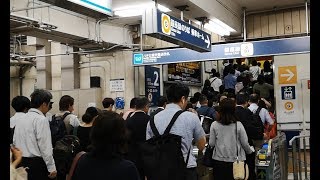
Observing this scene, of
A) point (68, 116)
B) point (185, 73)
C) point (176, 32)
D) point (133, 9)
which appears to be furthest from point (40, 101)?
point (185, 73)

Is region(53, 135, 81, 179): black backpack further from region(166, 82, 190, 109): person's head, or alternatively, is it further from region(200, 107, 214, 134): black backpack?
region(200, 107, 214, 134): black backpack

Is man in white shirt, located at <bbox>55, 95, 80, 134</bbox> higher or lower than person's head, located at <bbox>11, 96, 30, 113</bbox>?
lower

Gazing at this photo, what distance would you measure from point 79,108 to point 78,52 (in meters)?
1.39

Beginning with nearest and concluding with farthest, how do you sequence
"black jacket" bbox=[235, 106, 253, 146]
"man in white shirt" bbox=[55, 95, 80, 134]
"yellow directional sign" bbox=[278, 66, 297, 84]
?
"black jacket" bbox=[235, 106, 253, 146] → "man in white shirt" bbox=[55, 95, 80, 134] → "yellow directional sign" bbox=[278, 66, 297, 84]

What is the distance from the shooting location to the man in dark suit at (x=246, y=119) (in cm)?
521

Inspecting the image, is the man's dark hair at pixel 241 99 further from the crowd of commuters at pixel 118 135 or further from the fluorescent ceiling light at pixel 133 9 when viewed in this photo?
the fluorescent ceiling light at pixel 133 9

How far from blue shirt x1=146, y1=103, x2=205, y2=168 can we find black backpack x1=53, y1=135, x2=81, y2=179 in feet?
4.22

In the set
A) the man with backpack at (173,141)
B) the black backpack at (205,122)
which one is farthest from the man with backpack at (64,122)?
the black backpack at (205,122)

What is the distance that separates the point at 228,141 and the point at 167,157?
1190 mm

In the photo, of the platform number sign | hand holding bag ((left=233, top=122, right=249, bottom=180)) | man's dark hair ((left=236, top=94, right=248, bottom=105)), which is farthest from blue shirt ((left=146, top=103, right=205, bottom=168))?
the platform number sign

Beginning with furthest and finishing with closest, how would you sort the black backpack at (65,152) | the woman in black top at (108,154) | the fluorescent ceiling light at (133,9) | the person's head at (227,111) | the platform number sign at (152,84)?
the platform number sign at (152,84) < the fluorescent ceiling light at (133,9) < the black backpack at (65,152) < the person's head at (227,111) < the woman in black top at (108,154)

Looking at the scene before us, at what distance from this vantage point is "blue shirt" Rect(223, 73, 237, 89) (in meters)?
11.0

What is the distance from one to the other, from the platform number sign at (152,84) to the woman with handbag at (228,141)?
17.9 feet

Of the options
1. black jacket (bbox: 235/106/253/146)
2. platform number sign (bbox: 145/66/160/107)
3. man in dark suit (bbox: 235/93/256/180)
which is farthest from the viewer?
platform number sign (bbox: 145/66/160/107)
